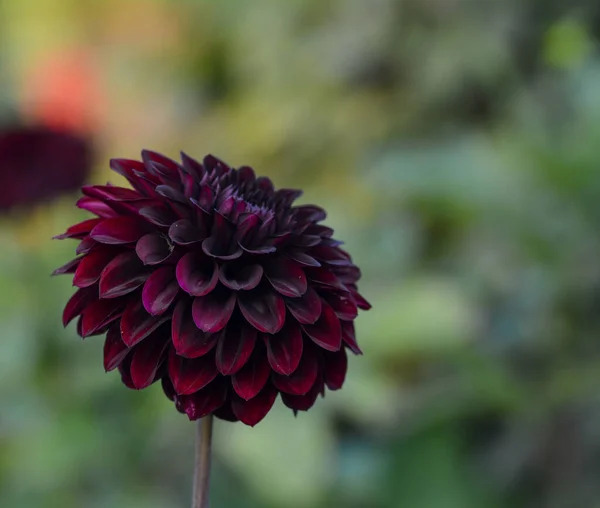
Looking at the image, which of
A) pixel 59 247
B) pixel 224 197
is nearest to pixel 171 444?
pixel 59 247

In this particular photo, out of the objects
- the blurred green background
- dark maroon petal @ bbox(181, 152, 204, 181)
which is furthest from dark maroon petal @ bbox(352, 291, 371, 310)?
the blurred green background

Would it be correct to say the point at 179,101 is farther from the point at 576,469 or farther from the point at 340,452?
the point at 576,469

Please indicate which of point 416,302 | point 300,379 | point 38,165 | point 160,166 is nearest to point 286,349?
point 300,379

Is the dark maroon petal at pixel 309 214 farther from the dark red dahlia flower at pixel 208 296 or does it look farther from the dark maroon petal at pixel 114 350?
the dark maroon petal at pixel 114 350

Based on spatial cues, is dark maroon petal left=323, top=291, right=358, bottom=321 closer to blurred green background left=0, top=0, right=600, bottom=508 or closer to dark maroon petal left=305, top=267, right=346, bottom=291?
dark maroon petal left=305, top=267, right=346, bottom=291

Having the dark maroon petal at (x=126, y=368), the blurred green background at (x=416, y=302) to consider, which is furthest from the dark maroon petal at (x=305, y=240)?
the blurred green background at (x=416, y=302)

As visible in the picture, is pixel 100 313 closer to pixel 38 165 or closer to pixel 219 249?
pixel 219 249
